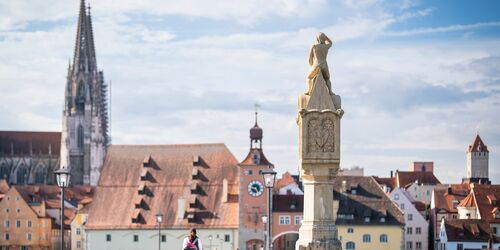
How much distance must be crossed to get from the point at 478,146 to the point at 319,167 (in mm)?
151828

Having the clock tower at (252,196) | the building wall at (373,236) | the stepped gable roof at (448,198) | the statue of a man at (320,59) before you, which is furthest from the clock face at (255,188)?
the statue of a man at (320,59)

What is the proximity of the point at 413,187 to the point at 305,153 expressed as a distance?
117728 millimetres

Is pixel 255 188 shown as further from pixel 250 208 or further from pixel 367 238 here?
pixel 367 238

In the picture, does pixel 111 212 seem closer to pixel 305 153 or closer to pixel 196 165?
pixel 196 165

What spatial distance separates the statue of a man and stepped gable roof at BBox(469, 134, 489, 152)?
149 metres

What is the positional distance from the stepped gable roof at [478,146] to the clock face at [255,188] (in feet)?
275

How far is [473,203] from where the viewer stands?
10919 centimetres

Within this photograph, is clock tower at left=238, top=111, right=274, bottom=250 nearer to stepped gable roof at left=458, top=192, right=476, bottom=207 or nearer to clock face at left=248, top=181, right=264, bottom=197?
clock face at left=248, top=181, right=264, bottom=197

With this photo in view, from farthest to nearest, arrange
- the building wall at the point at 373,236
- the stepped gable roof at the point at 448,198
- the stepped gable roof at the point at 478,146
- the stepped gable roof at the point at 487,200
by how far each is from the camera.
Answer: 1. the stepped gable roof at the point at 478,146
2. the stepped gable roof at the point at 448,198
3. the stepped gable roof at the point at 487,200
4. the building wall at the point at 373,236

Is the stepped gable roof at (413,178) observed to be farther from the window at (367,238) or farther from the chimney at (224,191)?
the window at (367,238)

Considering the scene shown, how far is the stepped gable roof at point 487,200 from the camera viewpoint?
346 ft

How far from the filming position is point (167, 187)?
102188 millimetres

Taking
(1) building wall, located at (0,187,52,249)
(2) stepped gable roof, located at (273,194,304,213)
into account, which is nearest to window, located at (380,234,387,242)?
(2) stepped gable roof, located at (273,194,304,213)

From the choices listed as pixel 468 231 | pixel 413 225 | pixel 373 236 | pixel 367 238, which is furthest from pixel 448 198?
pixel 367 238
